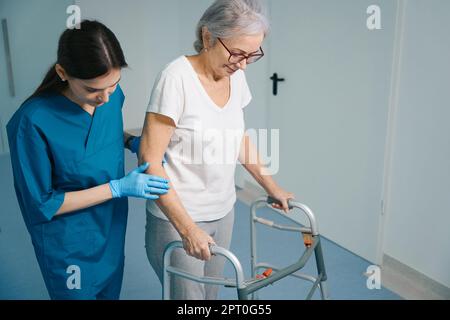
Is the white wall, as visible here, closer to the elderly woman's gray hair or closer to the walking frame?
the walking frame

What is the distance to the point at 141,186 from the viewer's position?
116 centimetres

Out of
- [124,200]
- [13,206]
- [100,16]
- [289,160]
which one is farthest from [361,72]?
[100,16]

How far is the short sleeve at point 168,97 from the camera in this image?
1122 millimetres

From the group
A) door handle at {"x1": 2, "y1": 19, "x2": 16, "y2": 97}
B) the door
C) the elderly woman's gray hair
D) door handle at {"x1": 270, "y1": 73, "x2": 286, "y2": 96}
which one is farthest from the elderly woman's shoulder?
door handle at {"x1": 2, "y1": 19, "x2": 16, "y2": 97}

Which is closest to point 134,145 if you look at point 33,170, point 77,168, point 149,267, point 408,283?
point 77,168

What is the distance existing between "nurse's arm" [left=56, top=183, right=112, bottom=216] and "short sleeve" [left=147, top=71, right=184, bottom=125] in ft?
0.85

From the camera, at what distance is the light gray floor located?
2125mm

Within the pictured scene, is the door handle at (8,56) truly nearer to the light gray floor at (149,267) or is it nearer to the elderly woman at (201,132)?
the light gray floor at (149,267)

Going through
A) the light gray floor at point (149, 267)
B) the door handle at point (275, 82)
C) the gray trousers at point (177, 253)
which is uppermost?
the door handle at point (275, 82)

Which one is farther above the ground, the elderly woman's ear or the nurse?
the elderly woman's ear

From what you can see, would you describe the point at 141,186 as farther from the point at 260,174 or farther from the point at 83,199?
the point at 260,174

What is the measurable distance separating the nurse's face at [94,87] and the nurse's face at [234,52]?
0.26 metres

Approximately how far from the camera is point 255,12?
1.10 meters

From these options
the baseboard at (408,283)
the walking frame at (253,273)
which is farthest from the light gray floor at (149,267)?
the walking frame at (253,273)
